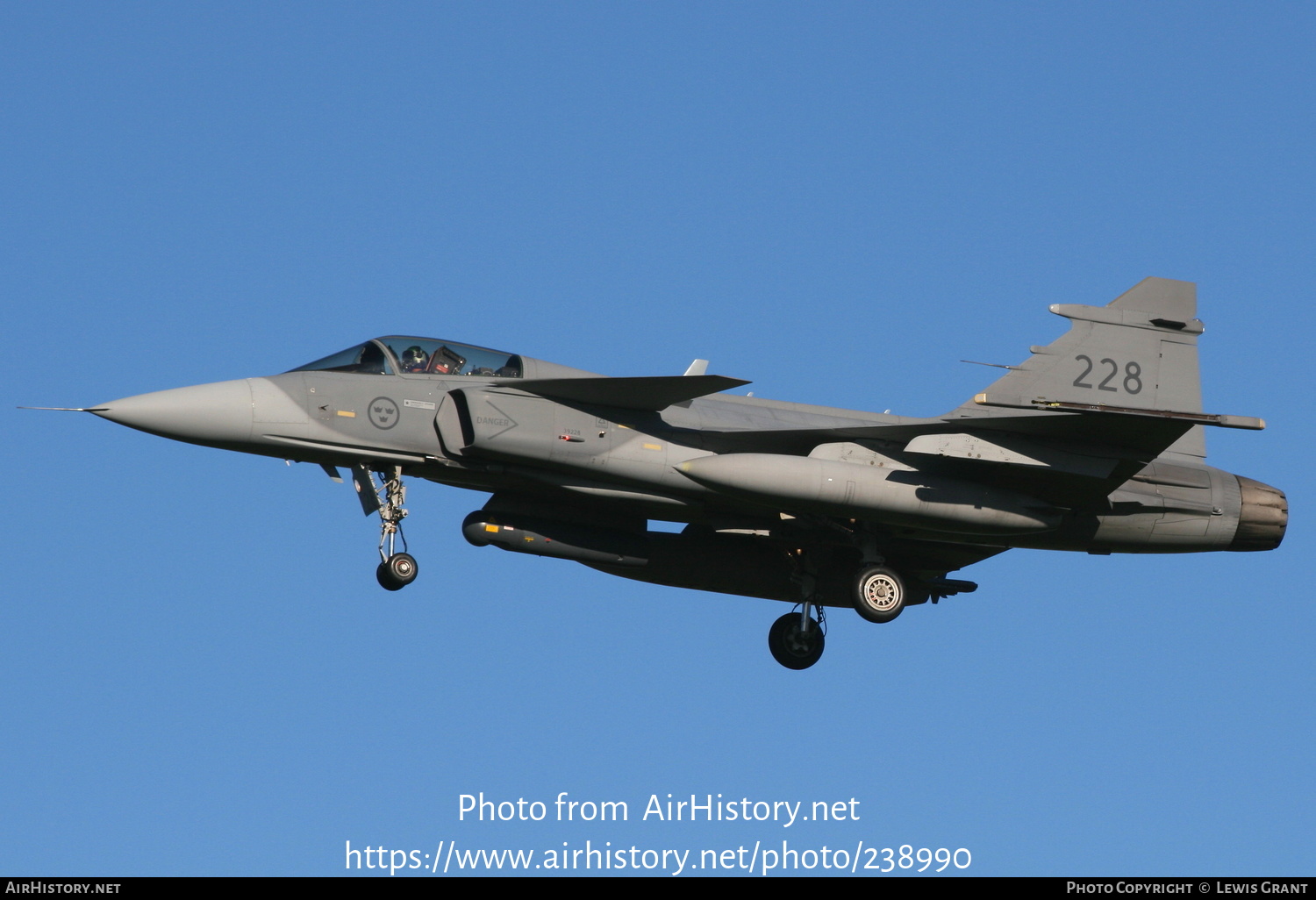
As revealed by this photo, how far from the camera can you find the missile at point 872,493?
16672mm

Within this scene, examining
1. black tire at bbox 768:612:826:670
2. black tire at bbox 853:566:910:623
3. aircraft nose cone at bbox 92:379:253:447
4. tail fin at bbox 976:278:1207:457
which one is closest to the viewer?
aircraft nose cone at bbox 92:379:253:447

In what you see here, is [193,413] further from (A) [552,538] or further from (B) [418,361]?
(A) [552,538]

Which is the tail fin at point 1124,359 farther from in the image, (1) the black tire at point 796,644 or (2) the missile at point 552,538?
(2) the missile at point 552,538

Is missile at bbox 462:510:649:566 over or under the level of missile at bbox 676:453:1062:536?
under

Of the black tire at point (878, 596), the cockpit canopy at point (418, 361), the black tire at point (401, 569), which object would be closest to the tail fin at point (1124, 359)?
the black tire at point (878, 596)

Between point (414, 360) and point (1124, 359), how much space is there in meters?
8.01

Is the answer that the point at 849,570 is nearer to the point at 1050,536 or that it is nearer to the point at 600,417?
the point at 1050,536

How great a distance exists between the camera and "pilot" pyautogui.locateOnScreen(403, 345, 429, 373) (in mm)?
17531

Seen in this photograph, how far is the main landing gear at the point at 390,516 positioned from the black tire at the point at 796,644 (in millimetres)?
5142

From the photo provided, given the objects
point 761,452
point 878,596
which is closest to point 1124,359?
point 878,596

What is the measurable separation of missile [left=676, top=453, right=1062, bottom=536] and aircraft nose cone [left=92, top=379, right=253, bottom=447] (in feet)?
15.0

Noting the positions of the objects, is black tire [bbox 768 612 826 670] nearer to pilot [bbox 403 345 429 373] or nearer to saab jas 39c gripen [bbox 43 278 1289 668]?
saab jas 39c gripen [bbox 43 278 1289 668]

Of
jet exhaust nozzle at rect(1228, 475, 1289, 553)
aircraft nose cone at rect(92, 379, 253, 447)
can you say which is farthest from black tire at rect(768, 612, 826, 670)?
aircraft nose cone at rect(92, 379, 253, 447)

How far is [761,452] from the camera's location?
1795 centimetres
